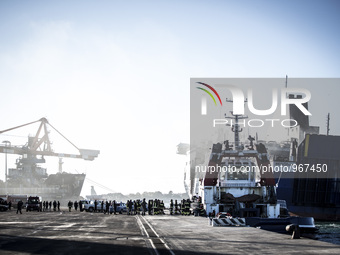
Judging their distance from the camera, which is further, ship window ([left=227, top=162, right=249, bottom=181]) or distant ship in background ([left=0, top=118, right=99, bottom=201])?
distant ship in background ([left=0, top=118, right=99, bottom=201])

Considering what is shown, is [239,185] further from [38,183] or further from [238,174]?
[38,183]

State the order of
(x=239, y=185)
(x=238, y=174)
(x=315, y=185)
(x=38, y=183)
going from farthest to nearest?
(x=38, y=183) < (x=315, y=185) < (x=238, y=174) < (x=239, y=185)

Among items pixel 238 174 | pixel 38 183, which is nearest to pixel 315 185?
pixel 238 174

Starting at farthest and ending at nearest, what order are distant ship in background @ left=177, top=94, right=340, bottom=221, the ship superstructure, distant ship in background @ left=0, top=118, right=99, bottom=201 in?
1. distant ship in background @ left=0, top=118, right=99, bottom=201
2. distant ship in background @ left=177, top=94, right=340, bottom=221
3. the ship superstructure

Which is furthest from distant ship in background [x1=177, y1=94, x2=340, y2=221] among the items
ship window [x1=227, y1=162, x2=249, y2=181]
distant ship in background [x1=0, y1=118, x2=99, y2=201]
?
distant ship in background [x1=0, y1=118, x2=99, y2=201]

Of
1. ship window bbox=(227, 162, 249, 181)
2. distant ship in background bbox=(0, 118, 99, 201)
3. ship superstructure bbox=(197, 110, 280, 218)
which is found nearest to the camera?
ship superstructure bbox=(197, 110, 280, 218)

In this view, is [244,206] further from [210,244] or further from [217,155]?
[210,244]

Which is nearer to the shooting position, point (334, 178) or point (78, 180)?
point (334, 178)

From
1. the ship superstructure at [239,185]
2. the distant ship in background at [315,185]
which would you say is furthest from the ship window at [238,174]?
the distant ship in background at [315,185]

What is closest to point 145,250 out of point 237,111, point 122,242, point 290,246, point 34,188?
point 122,242

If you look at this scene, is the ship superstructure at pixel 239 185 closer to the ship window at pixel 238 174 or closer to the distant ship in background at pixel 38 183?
the ship window at pixel 238 174

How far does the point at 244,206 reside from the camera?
3116cm

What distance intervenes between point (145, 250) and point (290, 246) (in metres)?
4.96

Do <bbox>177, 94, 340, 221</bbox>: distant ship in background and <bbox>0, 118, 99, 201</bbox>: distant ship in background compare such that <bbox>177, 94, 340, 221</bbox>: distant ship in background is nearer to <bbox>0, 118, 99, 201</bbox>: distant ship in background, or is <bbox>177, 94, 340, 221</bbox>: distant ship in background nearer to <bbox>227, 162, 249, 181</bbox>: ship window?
<bbox>227, 162, 249, 181</bbox>: ship window
